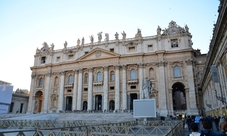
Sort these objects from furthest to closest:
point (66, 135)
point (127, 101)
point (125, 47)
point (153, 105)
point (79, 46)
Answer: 1. point (79, 46)
2. point (125, 47)
3. point (127, 101)
4. point (153, 105)
5. point (66, 135)

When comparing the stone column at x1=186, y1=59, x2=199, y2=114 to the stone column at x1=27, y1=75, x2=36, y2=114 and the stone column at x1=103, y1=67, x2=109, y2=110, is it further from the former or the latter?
the stone column at x1=27, y1=75, x2=36, y2=114

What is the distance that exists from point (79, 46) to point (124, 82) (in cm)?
1531

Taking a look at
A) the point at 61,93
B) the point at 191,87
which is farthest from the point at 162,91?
the point at 61,93

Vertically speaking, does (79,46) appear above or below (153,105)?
above

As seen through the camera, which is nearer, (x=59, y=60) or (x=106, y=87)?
(x=106, y=87)

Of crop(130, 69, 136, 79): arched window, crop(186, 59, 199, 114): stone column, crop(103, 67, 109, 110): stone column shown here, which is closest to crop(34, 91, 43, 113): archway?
crop(103, 67, 109, 110): stone column

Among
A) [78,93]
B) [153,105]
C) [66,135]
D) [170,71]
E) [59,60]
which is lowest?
[66,135]

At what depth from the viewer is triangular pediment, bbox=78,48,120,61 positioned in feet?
135

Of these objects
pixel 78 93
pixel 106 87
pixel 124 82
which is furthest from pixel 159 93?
pixel 78 93

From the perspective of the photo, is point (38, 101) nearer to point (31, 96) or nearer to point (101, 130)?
point (31, 96)

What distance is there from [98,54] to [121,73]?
7.08m

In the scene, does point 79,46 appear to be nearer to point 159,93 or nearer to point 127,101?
point 127,101

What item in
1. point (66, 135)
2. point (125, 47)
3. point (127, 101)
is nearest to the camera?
point (66, 135)

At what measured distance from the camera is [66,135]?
280 inches
